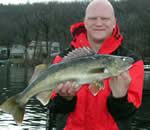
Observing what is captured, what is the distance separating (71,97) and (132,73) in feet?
3.59

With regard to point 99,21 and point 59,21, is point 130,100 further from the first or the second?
point 59,21

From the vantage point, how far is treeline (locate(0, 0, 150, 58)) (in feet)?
208

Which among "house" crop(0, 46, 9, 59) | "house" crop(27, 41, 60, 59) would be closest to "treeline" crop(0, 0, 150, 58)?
"house" crop(27, 41, 60, 59)

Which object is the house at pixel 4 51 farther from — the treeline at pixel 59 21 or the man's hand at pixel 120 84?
the man's hand at pixel 120 84

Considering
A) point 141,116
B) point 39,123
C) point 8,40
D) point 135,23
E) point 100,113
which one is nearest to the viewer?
point 100,113

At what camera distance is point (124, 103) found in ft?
12.5

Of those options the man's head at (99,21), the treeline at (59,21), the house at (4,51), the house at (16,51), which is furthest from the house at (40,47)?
the man's head at (99,21)

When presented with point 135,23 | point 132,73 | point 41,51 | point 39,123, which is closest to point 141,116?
point 39,123

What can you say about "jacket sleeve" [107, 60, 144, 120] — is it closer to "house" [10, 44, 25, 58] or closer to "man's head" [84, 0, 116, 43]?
"man's head" [84, 0, 116, 43]

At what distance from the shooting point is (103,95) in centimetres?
399

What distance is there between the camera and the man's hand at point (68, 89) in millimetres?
3710

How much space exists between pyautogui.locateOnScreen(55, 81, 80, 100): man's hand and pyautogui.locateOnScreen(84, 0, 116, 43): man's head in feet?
3.24

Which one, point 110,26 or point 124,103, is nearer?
point 124,103

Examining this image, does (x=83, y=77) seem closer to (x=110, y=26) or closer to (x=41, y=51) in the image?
(x=110, y=26)
